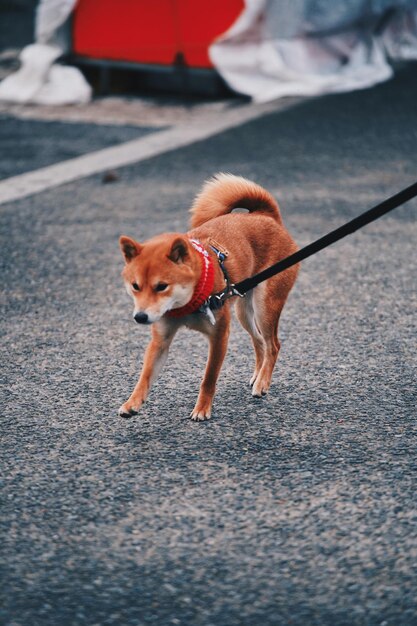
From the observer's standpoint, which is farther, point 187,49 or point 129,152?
point 187,49

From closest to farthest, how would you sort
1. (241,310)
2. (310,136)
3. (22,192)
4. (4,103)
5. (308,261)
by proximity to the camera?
(241,310), (308,261), (22,192), (310,136), (4,103)

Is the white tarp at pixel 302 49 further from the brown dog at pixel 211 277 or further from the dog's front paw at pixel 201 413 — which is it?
the dog's front paw at pixel 201 413

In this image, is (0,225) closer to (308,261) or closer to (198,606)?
(308,261)

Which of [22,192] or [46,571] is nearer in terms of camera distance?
[46,571]

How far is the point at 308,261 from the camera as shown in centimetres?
561

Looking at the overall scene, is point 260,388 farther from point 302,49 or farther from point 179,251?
point 302,49

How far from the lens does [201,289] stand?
338 cm

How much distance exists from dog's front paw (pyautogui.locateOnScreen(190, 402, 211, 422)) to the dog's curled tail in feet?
2.61

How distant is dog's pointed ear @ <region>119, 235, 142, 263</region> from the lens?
3334mm

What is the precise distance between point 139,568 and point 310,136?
21.2ft

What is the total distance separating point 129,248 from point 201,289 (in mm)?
273

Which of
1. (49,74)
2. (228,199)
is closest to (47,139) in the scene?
(49,74)

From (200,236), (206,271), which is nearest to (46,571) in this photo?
(206,271)

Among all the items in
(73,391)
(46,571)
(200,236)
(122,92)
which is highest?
(200,236)
